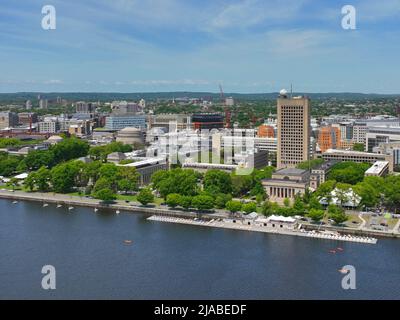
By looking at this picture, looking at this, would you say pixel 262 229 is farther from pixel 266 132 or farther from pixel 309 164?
pixel 266 132

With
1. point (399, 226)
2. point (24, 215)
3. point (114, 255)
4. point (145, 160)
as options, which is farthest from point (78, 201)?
point (399, 226)

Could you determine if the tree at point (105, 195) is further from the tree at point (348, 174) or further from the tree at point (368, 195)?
the tree at point (348, 174)

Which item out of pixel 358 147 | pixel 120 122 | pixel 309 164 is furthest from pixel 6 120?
pixel 309 164

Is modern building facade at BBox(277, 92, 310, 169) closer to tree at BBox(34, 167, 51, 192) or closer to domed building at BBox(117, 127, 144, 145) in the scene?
tree at BBox(34, 167, 51, 192)

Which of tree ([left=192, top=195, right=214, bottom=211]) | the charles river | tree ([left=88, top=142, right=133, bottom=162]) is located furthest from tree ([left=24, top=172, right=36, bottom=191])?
tree ([left=192, top=195, right=214, bottom=211])

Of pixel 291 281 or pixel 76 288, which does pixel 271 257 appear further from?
pixel 76 288

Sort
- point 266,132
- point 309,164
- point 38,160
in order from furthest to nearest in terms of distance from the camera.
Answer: point 266,132 < point 38,160 < point 309,164
